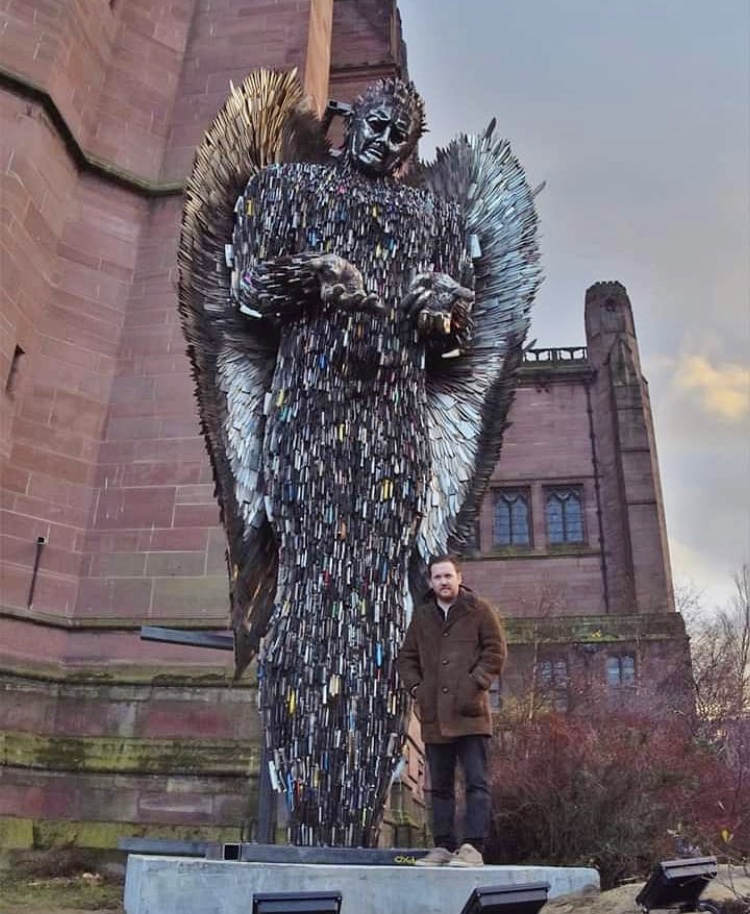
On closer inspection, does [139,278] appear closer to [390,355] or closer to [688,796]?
[390,355]

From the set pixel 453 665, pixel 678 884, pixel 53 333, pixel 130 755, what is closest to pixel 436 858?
pixel 453 665

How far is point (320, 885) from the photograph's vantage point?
8.73 ft

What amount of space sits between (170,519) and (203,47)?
6.89 meters

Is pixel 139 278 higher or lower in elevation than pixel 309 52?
lower

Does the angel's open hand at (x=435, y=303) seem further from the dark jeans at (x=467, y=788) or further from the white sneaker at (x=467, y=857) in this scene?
the white sneaker at (x=467, y=857)

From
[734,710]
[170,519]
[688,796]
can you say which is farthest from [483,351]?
[734,710]

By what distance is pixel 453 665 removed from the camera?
3.37 metres

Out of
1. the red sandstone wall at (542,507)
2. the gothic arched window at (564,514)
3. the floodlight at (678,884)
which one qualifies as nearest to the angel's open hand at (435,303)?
the floodlight at (678,884)

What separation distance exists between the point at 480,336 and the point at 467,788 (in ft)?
7.76

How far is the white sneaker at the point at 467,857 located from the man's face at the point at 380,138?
10.8 feet

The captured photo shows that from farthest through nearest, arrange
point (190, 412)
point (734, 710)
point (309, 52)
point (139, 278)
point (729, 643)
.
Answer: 1. point (729, 643)
2. point (734, 710)
3. point (309, 52)
4. point (139, 278)
5. point (190, 412)

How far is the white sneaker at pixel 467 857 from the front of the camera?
2969mm

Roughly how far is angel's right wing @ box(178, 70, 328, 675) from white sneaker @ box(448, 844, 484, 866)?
4.39 ft

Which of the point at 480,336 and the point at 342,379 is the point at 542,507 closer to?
the point at 480,336
